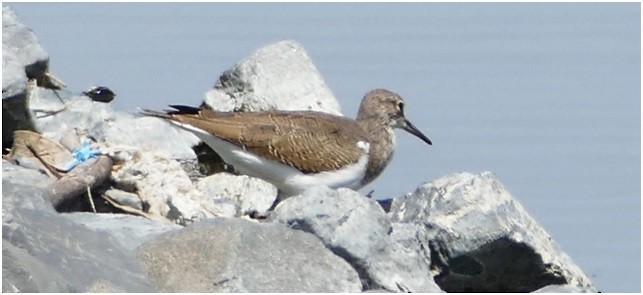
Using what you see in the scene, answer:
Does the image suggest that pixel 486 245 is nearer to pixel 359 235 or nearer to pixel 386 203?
pixel 359 235

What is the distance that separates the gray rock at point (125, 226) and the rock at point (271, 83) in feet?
8.40

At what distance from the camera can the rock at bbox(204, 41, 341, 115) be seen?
36.8 feet

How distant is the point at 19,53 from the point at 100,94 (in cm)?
93

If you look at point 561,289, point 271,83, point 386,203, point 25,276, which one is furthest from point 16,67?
point 561,289

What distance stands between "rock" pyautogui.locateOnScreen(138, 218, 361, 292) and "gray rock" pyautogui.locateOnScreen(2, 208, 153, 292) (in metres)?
0.13

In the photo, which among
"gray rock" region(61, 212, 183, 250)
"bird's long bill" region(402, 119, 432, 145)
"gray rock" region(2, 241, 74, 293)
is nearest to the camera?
"gray rock" region(2, 241, 74, 293)

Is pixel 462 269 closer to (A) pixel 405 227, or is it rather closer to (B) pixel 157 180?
(A) pixel 405 227

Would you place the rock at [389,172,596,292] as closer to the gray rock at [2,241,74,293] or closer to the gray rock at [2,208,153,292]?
the gray rock at [2,208,153,292]

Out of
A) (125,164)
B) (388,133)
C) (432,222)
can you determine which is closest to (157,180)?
(125,164)

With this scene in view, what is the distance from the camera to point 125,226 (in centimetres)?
824

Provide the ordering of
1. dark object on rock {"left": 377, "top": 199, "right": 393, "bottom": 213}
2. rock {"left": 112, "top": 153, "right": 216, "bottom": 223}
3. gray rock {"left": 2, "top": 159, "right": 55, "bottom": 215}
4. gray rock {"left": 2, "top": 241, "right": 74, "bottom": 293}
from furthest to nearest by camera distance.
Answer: dark object on rock {"left": 377, "top": 199, "right": 393, "bottom": 213}, rock {"left": 112, "top": 153, "right": 216, "bottom": 223}, gray rock {"left": 2, "top": 159, "right": 55, "bottom": 215}, gray rock {"left": 2, "top": 241, "right": 74, "bottom": 293}

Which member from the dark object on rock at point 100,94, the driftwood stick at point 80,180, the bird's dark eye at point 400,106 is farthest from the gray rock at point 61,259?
the bird's dark eye at point 400,106

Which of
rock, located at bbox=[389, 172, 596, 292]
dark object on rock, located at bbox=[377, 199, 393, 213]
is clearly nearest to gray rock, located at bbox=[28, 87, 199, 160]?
dark object on rock, located at bbox=[377, 199, 393, 213]

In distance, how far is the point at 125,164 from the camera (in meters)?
9.59
